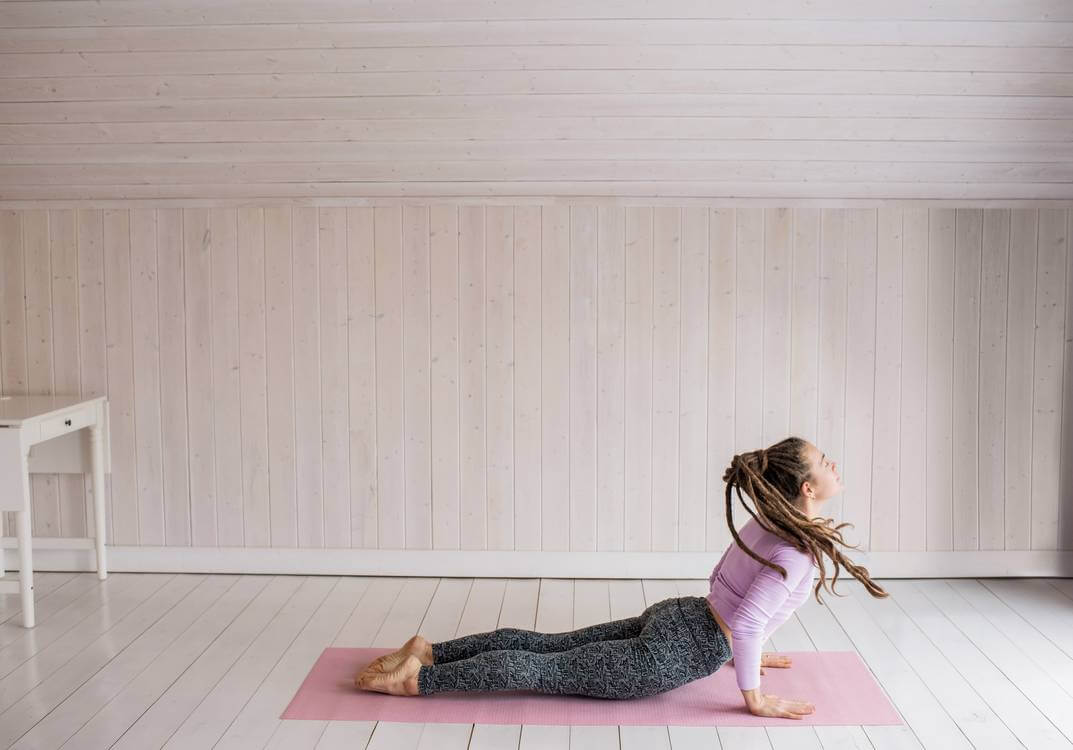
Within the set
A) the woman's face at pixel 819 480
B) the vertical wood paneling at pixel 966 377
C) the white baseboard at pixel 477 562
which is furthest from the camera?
the white baseboard at pixel 477 562

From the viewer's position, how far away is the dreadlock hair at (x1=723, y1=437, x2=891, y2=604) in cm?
259

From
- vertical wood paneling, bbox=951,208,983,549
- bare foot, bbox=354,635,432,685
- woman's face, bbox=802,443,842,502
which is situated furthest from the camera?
vertical wood paneling, bbox=951,208,983,549

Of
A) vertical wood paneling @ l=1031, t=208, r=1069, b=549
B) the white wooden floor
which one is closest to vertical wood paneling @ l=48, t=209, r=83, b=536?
the white wooden floor

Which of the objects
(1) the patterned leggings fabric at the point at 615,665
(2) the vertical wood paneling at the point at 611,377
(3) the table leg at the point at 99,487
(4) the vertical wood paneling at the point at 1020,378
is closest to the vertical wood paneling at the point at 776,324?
(2) the vertical wood paneling at the point at 611,377

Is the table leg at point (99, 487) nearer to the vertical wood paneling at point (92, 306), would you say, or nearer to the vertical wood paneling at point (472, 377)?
the vertical wood paneling at point (92, 306)

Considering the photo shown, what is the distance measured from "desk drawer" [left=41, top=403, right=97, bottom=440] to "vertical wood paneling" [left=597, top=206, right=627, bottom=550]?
5.93ft

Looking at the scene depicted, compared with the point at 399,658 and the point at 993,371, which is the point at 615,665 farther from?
the point at 993,371

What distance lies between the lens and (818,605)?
351 centimetres

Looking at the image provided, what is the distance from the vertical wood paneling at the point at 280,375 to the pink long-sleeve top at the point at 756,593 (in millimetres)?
1656

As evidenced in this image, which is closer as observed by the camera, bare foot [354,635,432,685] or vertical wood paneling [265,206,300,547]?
bare foot [354,635,432,685]

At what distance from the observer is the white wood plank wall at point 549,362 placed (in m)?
3.72

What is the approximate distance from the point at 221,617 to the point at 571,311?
1.58 m

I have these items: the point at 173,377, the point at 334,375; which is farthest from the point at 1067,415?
the point at 173,377

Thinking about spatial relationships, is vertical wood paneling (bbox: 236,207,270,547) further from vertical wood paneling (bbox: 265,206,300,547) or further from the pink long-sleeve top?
the pink long-sleeve top
